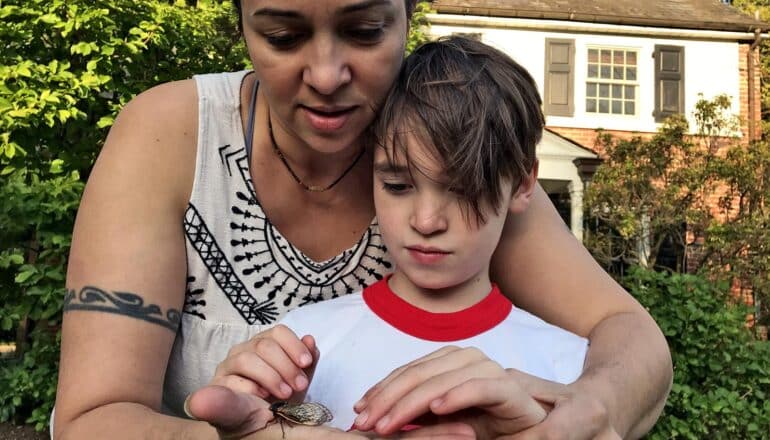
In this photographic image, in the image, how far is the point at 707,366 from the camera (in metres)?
5.36

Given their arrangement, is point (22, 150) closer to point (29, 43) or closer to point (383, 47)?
point (29, 43)

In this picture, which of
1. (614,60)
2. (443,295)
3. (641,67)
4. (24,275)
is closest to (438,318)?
(443,295)

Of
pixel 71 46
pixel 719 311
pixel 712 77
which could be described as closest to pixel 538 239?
pixel 719 311

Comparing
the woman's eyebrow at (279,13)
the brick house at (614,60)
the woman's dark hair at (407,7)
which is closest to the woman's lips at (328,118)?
the woman's eyebrow at (279,13)

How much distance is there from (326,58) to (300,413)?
2.60 feet

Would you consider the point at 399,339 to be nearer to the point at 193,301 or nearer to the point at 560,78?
the point at 193,301

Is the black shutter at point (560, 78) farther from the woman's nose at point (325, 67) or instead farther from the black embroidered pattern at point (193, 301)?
the woman's nose at point (325, 67)

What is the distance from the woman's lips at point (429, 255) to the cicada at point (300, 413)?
0.49 m

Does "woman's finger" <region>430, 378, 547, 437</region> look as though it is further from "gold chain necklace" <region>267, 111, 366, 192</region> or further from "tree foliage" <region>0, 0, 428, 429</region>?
"tree foliage" <region>0, 0, 428, 429</region>

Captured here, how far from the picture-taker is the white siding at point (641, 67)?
51.3ft

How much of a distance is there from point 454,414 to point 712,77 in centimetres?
1681

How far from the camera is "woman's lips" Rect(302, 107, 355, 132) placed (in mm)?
1781

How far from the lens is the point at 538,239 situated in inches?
85.4

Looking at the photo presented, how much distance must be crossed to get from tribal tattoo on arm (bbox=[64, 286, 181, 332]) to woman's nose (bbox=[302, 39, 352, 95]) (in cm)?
68
